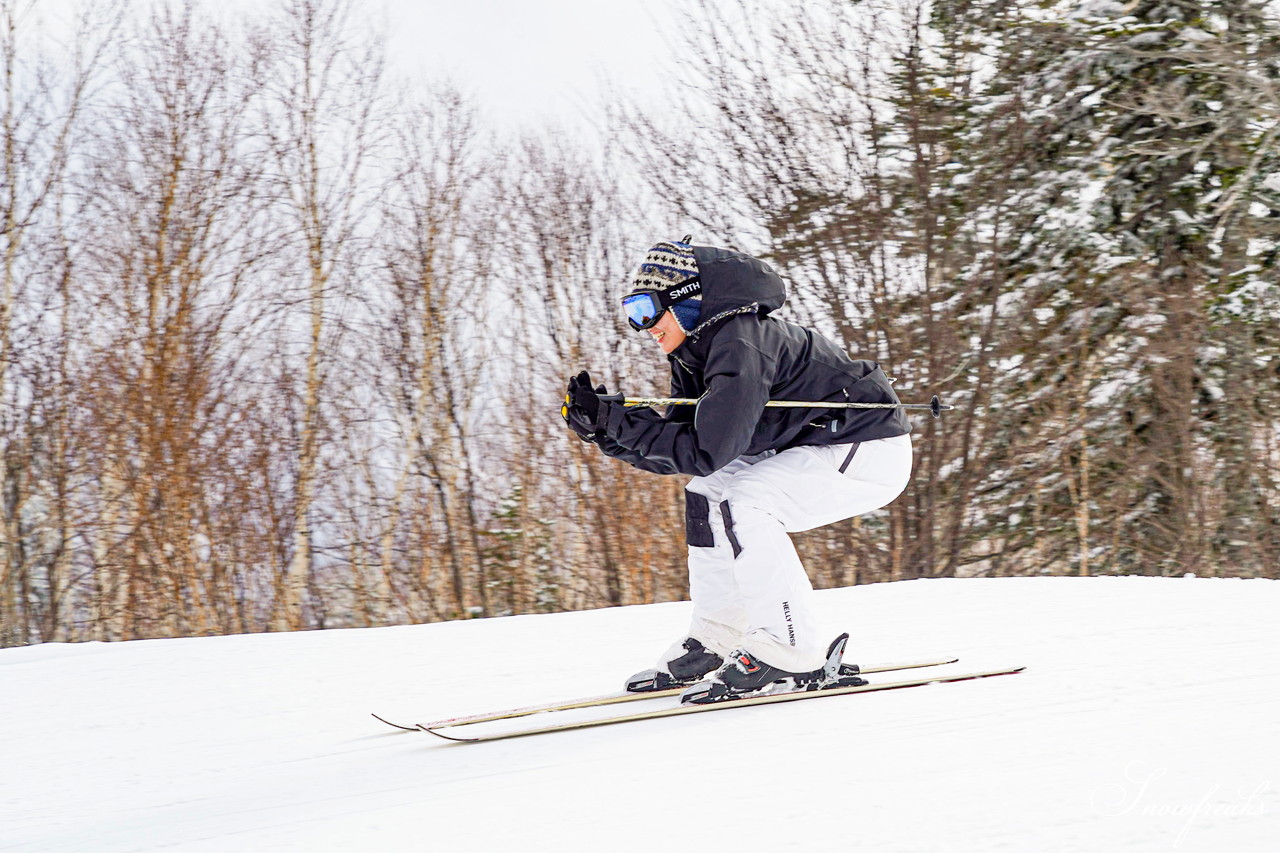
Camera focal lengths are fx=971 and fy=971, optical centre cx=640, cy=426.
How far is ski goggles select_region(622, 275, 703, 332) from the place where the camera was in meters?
2.92

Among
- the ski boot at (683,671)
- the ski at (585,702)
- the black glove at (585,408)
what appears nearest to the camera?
the ski at (585,702)

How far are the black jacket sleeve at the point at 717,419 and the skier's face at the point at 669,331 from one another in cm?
18

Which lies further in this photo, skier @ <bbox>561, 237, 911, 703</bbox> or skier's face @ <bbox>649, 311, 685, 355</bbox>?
skier's face @ <bbox>649, 311, 685, 355</bbox>

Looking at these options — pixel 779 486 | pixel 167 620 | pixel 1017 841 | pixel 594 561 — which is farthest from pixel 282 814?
pixel 594 561

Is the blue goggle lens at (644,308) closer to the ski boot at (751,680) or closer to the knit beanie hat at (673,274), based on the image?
the knit beanie hat at (673,274)

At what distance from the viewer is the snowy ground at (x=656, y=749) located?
170 centimetres

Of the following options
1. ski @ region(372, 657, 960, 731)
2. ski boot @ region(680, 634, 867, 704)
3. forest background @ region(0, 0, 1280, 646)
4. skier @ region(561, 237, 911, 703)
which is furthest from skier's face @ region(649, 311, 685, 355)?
forest background @ region(0, 0, 1280, 646)

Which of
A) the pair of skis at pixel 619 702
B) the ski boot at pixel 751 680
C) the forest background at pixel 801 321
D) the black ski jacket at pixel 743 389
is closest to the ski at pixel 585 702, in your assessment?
the pair of skis at pixel 619 702

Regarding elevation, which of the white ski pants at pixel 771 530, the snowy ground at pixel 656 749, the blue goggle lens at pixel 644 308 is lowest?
the snowy ground at pixel 656 749

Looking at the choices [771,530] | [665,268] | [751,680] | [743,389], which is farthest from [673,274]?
[751,680]

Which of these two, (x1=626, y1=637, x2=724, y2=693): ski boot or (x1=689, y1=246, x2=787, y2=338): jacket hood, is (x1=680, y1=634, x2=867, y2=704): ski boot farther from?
(x1=689, y1=246, x2=787, y2=338): jacket hood

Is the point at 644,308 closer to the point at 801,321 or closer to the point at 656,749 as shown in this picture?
the point at 656,749

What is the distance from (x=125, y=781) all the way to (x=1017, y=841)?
2084mm

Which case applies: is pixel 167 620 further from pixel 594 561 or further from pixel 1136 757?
pixel 1136 757
